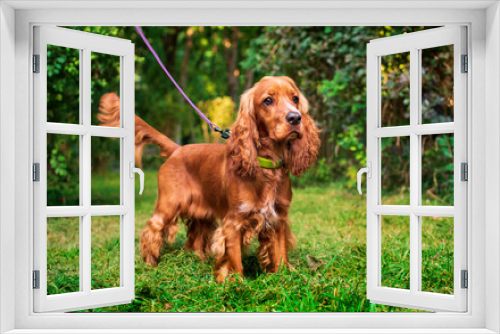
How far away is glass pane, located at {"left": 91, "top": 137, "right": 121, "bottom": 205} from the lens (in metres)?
5.34

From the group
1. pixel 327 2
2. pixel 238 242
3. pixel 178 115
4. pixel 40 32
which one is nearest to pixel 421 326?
pixel 238 242

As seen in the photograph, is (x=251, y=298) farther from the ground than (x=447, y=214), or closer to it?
closer to it

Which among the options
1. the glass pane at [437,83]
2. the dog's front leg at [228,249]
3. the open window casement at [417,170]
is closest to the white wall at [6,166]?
the dog's front leg at [228,249]

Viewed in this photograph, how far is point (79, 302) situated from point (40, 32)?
1.33 m

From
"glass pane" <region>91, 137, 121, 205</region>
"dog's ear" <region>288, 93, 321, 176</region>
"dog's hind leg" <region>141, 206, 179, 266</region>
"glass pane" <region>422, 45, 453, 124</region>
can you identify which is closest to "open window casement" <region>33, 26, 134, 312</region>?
"dog's hind leg" <region>141, 206, 179, 266</region>

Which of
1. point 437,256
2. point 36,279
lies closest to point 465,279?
point 437,256

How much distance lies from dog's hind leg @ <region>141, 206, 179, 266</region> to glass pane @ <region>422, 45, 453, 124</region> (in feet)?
9.40

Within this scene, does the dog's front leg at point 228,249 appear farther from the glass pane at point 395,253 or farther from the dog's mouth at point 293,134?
the glass pane at point 395,253

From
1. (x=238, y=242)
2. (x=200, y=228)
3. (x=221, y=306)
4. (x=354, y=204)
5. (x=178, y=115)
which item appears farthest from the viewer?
(x=178, y=115)

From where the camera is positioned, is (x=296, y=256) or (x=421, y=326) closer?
(x=421, y=326)

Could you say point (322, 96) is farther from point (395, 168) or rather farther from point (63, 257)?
point (63, 257)

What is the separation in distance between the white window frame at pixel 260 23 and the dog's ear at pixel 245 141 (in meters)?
0.80

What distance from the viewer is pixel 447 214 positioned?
2.32 meters

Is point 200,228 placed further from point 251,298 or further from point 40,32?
point 40,32
